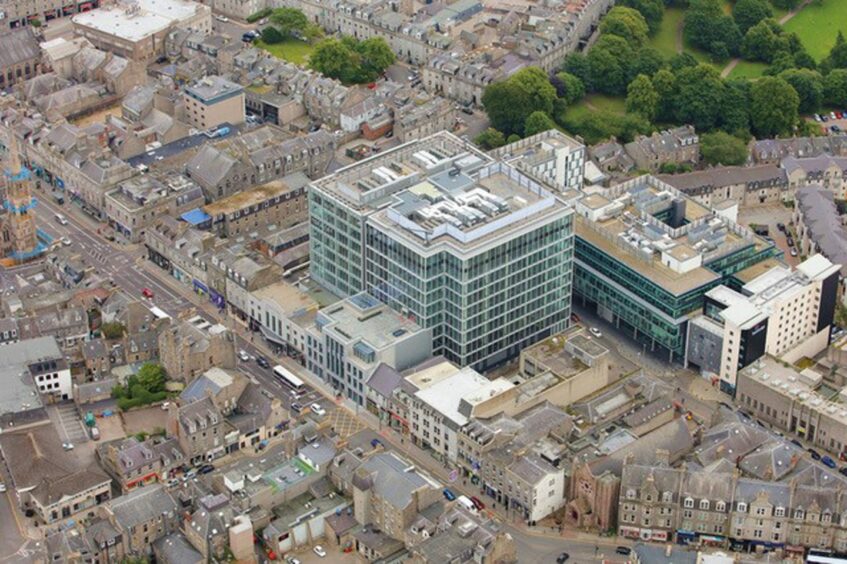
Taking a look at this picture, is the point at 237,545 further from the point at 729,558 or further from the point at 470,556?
the point at 729,558

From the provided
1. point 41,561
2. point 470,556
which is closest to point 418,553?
point 470,556

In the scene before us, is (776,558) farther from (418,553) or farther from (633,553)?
(418,553)

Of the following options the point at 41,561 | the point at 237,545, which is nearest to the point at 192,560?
the point at 237,545

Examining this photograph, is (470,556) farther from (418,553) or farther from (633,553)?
(633,553)

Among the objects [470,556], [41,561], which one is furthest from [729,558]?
[41,561]

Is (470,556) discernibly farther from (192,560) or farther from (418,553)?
(192,560)
